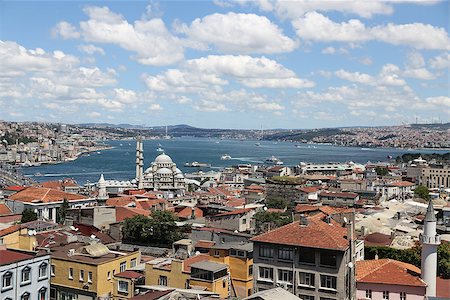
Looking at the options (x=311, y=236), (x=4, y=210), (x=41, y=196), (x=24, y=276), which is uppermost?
(x=311, y=236)

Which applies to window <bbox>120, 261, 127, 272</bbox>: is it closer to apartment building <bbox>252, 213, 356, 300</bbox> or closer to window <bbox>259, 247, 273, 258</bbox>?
apartment building <bbox>252, 213, 356, 300</bbox>

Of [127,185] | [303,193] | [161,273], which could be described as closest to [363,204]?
[303,193]

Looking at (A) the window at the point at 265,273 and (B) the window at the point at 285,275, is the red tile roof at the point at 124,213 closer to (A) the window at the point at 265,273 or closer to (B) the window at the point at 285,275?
(A) the window at the point at 265,273

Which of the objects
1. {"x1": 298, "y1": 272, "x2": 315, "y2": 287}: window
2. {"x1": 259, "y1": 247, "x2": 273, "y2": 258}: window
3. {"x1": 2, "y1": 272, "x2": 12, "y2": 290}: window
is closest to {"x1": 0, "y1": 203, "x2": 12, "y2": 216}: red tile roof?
{"x1": 2, "y1": 272, "x2": 12, "y2": 290}: window

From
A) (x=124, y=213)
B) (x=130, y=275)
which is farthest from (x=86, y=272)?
(x=124, y=213)

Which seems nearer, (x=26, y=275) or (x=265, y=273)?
(x=26, y=275)

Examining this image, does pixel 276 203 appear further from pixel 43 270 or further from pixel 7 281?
pixel 7 281
